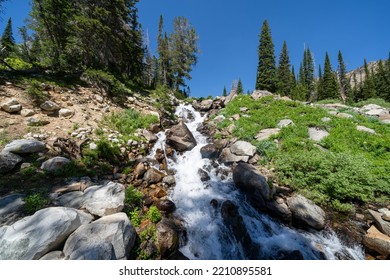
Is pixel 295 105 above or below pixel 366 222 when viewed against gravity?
above

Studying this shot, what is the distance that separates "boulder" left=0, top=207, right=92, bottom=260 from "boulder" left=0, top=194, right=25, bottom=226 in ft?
2.72

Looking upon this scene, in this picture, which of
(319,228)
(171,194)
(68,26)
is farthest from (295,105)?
(68,26)

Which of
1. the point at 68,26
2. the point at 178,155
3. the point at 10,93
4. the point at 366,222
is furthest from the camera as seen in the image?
the point at 68,26

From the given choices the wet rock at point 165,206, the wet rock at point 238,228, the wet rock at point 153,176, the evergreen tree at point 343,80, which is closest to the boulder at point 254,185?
the wet rock at point 238,228

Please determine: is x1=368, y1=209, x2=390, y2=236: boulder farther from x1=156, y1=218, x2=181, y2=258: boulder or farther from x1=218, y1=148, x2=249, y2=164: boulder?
x1=156, y1=218, x2=181, y2=258: boulder

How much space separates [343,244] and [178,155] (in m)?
8.36

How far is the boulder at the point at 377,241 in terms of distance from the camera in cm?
464

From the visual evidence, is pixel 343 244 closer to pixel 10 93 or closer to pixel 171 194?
pixel 171 194

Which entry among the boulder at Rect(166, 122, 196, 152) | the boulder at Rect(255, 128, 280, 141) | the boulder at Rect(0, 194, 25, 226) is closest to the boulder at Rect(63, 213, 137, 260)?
the boulder at Rect(0, 194, 25, 226)

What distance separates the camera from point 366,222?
5.71m

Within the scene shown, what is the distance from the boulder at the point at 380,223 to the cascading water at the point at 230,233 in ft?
3.20

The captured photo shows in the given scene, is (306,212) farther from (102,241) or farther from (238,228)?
(102,241)

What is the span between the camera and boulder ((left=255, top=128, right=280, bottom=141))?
1102 centimetres

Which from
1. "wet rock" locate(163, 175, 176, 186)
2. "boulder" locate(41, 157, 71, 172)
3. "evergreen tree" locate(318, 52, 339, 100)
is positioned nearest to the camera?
"boulder" locate(41, 157, 71, 172)
